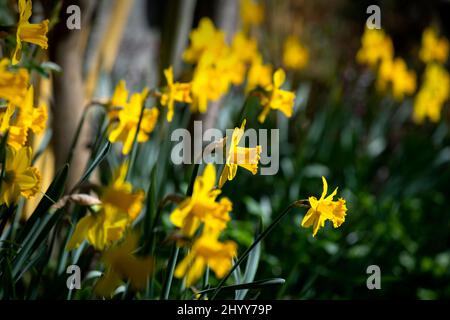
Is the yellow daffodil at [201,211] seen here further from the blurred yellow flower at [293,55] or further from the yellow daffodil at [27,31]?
the blurred yellow flower at [293,55]

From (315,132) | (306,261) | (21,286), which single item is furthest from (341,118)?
(21,286)

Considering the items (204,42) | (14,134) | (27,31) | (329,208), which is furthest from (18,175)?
(204,42)

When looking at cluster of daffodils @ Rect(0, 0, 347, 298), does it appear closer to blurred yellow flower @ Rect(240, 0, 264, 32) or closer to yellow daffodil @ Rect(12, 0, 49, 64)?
yellow daffodil @ Rect(12, 0, 49, 64)

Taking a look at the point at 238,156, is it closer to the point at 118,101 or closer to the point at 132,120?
the point at 132,120

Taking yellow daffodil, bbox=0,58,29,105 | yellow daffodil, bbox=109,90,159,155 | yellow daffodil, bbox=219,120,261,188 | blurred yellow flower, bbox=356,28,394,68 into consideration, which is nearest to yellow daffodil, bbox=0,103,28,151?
yellow daffodil, bbox=0,58,29,105
